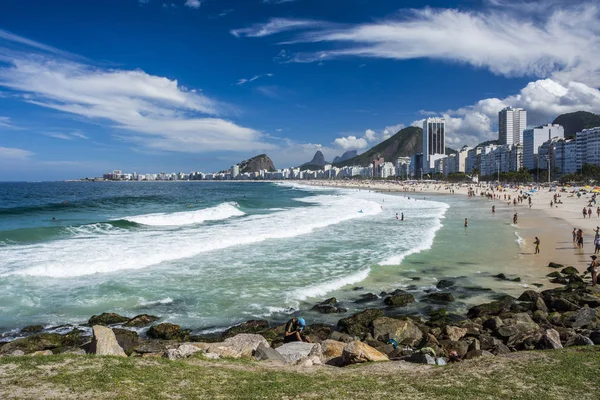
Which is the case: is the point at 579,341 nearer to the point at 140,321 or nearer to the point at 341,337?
the point at 341,337

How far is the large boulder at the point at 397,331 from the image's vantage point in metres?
10.8

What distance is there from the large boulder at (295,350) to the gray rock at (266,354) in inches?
6.5

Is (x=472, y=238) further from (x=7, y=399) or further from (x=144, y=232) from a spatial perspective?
(x=7, y=399)

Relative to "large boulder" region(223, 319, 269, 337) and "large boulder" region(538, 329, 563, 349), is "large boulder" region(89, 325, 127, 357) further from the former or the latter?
"large boulder" region(538, 329, 563, 349)

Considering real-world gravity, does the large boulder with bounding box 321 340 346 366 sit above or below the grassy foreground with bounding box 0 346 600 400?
below

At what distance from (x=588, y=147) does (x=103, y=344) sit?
152 m

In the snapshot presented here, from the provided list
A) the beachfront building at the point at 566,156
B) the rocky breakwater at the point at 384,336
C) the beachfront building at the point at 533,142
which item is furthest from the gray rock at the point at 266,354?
the beachfront building at the point at 533,142

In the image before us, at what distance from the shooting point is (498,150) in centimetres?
18038

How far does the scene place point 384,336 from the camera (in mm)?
10930

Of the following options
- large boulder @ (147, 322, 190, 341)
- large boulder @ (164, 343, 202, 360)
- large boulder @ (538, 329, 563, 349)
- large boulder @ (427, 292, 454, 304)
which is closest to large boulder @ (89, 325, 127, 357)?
large boulder @ (164, 343, 202, 360)

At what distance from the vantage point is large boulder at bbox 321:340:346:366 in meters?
8.61

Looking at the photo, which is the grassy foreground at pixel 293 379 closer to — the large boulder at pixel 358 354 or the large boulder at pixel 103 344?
the large boulder at pixel 358 354

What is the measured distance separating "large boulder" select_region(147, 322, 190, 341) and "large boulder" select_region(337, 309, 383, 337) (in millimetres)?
4510

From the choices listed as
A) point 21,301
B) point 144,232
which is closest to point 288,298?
point 21,301
